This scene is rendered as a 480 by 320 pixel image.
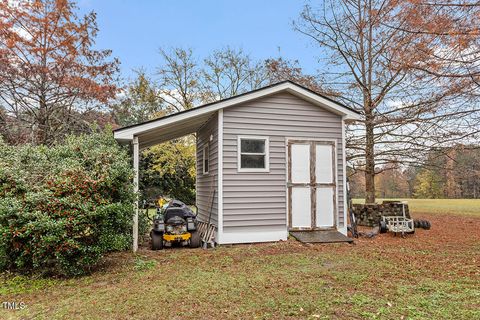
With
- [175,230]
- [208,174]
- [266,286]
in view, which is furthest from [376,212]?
[266,286]

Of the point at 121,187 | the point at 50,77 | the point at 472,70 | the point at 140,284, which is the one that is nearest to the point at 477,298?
the point at 140,284

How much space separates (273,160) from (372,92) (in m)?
6.18

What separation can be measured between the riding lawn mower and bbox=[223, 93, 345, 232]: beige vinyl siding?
78cm

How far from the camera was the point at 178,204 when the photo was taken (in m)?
8.26

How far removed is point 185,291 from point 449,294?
10.7 feet

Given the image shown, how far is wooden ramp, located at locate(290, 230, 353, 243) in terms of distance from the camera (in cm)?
734

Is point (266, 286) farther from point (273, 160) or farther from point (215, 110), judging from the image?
point (215, 110)

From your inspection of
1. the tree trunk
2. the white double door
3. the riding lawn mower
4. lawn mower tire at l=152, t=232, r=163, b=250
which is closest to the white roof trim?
the white double door

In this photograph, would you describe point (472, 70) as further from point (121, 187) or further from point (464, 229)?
point (121, 187)

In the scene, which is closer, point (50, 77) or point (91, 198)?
point (91, 198)

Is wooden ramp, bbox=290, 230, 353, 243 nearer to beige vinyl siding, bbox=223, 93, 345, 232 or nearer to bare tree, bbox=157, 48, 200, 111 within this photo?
beige vinyl siding, bbox=223, 93, 345, 232

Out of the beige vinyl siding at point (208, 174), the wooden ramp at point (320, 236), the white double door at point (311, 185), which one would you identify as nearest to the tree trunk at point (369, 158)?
the white double door at point (311, 185)

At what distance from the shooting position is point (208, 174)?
8711 mm

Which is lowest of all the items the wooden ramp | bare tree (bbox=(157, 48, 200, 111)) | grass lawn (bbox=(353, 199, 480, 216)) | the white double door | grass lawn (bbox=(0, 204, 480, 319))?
grass lawn (bbox=(0, 204, 480, 319))
